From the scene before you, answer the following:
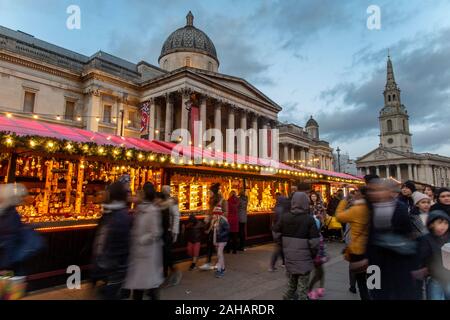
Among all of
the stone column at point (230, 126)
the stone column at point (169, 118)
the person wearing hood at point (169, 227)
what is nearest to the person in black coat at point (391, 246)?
the person wearing hood at point (169, 227)

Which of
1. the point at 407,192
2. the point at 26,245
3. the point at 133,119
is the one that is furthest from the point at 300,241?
the point at 133,119

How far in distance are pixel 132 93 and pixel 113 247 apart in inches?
1187

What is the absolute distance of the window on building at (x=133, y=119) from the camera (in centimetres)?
3075

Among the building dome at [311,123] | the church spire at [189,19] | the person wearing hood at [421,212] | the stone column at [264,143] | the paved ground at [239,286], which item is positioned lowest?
the paved ground at [239,286]

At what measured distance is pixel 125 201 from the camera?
3779 millimetres

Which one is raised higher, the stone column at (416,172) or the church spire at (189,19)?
the church spire at (189,19)

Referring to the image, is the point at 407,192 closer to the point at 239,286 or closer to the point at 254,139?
the point at 239,286

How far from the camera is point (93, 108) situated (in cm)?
2677

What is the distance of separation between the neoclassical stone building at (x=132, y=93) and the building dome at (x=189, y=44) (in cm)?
14

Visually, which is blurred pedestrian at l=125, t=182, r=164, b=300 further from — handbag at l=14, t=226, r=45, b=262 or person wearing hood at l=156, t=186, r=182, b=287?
person wearing hood at l=156, t=186, r=182, b=287

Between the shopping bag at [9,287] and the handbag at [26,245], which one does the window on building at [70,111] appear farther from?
the shopping bag at [9,287]

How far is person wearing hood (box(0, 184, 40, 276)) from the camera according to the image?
3496mm

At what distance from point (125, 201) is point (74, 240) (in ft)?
13.3
